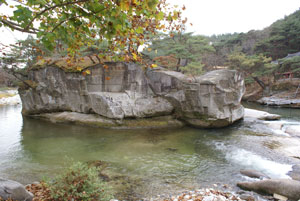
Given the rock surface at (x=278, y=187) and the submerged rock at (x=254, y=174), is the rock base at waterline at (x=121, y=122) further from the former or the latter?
the rock surface at (x=278, y=187)

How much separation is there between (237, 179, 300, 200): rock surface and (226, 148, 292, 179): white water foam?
1340 mm

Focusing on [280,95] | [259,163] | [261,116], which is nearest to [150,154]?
[259,163]

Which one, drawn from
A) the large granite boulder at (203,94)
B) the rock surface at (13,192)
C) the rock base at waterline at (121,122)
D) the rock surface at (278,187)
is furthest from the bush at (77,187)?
the large granite boulder at (203,94)

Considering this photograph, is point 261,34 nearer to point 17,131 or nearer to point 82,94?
point 82,94

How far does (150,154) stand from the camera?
352 inches

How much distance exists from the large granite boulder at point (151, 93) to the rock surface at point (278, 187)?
296 inches

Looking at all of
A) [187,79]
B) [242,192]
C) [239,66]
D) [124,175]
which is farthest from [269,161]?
[239,66]

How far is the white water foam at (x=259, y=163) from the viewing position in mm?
7121

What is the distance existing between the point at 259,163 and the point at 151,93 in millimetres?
8711

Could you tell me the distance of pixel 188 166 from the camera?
7719 millimetres

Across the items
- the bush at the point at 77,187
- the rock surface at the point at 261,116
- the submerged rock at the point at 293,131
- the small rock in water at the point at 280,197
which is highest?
the bush at the point at 77,187

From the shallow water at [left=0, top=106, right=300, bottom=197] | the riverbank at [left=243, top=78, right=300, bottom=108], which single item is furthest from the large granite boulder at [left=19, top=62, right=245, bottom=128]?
the riverbank at [left=243, top=78, right=300, bottom=108]

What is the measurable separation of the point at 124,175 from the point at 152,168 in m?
1.22

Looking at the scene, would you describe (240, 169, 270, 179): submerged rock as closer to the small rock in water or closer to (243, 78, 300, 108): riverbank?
the small rock in water
